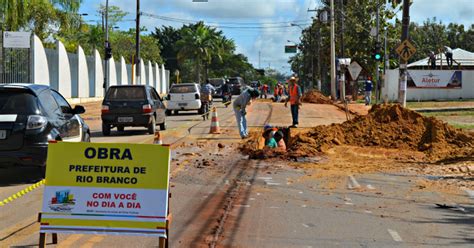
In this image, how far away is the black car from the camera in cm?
980

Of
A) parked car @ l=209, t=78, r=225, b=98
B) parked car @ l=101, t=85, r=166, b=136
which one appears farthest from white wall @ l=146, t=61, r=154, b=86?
parked car @ l=101, t=85, r=166, b=136

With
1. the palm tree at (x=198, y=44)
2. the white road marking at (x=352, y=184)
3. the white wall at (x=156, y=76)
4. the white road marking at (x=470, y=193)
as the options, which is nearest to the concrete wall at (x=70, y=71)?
the white wall at (x=156, y=76)

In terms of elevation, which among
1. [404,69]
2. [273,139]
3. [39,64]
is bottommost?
[273,139]

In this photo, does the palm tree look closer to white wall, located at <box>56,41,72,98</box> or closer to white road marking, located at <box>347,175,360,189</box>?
white wall, located at <box>56,41,72,98</box>

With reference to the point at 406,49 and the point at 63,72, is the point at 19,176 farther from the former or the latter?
the point at 63,72

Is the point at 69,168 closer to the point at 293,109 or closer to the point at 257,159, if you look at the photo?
the point at 257,159

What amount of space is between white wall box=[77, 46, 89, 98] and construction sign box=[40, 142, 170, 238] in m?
39.1

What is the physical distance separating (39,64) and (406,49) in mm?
21765

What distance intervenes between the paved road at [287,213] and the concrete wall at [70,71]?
2546cm

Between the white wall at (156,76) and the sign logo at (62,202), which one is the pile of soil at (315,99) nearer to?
the white wall at (156,76)

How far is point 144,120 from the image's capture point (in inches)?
750

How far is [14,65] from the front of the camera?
32562 mm

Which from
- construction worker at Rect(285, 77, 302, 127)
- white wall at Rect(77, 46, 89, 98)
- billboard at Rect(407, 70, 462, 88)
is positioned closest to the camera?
construction worker at Rect(285, 77, 302, 127)

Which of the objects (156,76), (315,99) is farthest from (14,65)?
(156,76)
